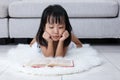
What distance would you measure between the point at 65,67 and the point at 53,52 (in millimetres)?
317

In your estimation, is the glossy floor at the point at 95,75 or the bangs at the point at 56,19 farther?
the bangs at the point at 56,19

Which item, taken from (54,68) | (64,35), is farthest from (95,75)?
→ (64,35)

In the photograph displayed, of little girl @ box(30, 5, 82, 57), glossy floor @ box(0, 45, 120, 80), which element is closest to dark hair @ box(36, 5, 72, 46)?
little girl @ box(30, 5, 82, 57)

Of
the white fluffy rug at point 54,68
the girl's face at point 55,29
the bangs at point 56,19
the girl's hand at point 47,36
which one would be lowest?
the white fluffy rug at point 54,68

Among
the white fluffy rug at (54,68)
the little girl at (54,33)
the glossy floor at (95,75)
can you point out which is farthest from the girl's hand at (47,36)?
the glossy floor at (95,75)

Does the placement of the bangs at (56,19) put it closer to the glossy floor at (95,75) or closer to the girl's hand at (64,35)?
the girl's hand at (64,35)

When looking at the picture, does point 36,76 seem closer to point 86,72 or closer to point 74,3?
point 86,72

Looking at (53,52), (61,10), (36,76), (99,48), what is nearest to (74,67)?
(36,76)

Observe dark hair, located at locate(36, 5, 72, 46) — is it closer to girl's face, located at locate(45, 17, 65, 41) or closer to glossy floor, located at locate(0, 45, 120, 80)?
girl's face, located at locate(45, 17, 65, 41)

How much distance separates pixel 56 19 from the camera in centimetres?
156

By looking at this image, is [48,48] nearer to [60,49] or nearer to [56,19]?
[60,49]

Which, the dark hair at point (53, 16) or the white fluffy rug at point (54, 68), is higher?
the dark hair at point (53, 16)

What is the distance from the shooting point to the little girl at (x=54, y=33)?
1570mm

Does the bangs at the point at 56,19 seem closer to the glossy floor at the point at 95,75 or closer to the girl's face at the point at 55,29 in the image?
the girl's face at the point at 55,29
